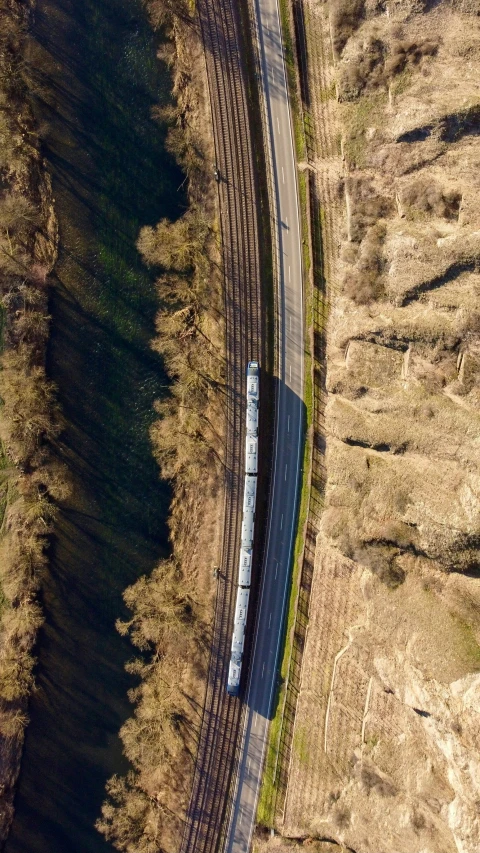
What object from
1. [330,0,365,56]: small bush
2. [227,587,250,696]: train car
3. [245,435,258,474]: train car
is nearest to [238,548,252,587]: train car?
[227,587,250,696]: train car

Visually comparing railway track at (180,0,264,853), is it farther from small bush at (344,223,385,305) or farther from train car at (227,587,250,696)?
small bush at (344,223,385,305)

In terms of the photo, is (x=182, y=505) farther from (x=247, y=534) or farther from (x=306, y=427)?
(x=306, y=427)

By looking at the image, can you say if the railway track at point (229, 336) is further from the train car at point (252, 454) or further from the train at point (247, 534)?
the train car at point (252, 454)

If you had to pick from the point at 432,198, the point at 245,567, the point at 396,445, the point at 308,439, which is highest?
the point at 432,198

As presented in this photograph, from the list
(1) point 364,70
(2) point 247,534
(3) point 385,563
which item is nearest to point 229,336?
(2) point 247,534

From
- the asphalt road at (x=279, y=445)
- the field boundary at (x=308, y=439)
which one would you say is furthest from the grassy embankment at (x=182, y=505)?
the field boundary at (x=308, y=439)

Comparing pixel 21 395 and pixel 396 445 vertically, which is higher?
pixel 21 395

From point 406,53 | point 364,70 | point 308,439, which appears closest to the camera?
point 406,53

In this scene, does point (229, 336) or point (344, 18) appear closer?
point (344, 18)
